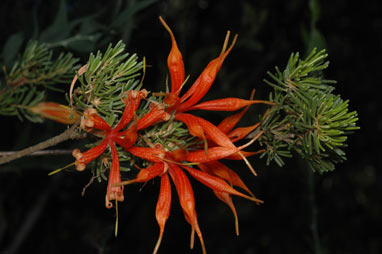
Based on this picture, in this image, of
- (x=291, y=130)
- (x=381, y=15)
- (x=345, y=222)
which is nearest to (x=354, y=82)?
(x=381, y=15)

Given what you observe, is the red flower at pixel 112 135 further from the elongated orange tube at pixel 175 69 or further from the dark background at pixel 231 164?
the dark background at pixel 231 164

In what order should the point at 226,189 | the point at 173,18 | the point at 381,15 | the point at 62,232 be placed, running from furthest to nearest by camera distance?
the point at 381,15
the point at 173,18
the point at 62,232
the point at 226,189

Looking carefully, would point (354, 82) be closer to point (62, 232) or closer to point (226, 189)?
point (62, 232)

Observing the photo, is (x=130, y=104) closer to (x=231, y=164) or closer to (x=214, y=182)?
(x=214, y=182)

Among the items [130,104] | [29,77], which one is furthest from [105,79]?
[29,77]

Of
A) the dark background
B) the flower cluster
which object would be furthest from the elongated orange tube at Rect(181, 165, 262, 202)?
the dark background

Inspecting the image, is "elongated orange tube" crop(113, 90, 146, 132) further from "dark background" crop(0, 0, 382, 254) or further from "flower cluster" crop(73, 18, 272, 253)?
"dark background" crop(0, 0, 382, 254)
